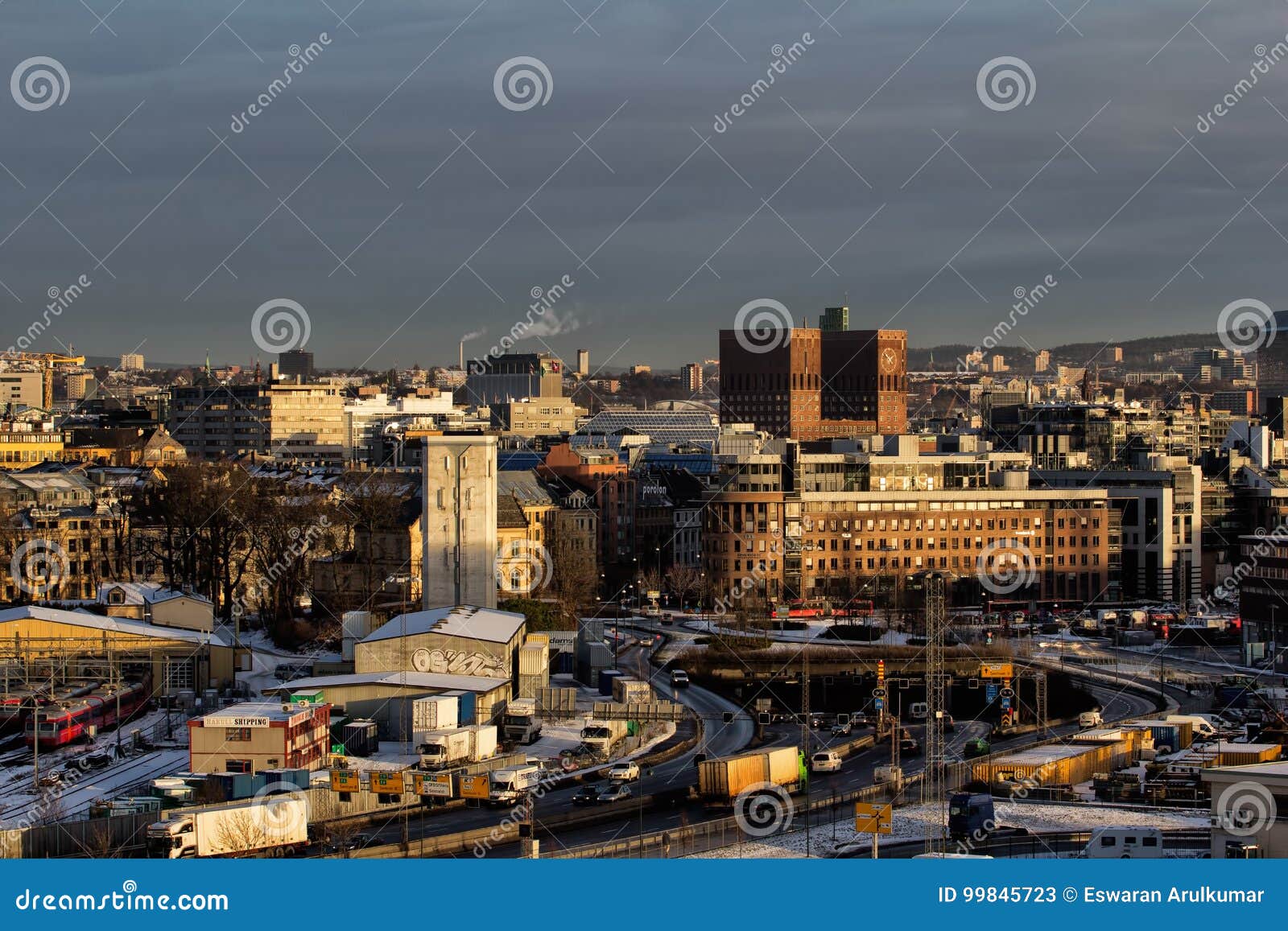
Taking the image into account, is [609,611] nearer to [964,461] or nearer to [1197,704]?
[964,461]

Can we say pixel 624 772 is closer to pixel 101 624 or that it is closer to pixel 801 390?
pixel 101 624

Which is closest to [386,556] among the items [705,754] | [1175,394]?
[705,754]

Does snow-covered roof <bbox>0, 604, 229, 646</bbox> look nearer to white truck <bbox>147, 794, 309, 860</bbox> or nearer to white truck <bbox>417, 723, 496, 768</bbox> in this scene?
white truck <bbox>417, 723, 496, 768</bbox>

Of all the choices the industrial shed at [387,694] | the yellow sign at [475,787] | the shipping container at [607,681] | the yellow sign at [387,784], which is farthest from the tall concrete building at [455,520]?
the yellow sign at [387,784]

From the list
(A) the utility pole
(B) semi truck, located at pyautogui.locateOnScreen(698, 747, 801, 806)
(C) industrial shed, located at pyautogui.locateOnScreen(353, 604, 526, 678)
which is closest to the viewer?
(A) the utility pole

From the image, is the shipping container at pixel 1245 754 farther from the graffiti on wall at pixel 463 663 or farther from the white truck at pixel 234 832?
the white truck at pixel 234 832

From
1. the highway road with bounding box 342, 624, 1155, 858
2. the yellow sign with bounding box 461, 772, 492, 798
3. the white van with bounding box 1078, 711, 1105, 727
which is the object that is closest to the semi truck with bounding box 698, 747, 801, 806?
the highway road with bounding box 342, 624, 1155, 858
